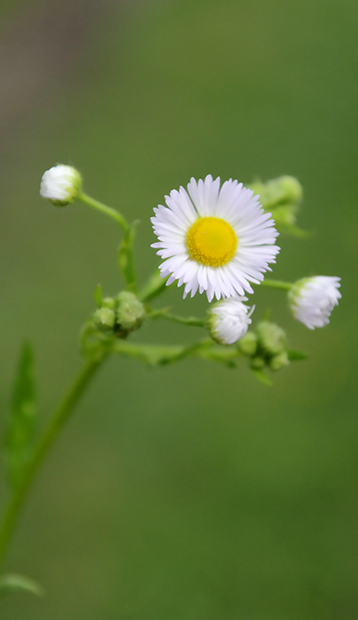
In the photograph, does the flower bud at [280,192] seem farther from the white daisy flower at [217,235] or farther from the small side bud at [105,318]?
the small side bud at [105,318]

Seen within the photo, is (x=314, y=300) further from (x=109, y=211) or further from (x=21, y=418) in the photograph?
(x=21, y=418)

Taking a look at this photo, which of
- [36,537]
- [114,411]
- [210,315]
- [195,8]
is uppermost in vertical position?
[195,8]

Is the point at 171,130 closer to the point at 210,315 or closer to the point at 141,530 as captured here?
the point at 141,530

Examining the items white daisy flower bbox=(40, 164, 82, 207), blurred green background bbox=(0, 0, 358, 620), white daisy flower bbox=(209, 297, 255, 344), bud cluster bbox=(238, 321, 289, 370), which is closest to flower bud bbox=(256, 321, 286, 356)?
bud cluster bbox=(238, 321, 289, 370)

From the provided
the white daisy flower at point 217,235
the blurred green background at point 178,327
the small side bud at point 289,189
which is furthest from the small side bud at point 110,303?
the blurred green background at point 178,327

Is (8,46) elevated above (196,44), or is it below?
below

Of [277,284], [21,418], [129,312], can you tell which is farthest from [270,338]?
[21,418]

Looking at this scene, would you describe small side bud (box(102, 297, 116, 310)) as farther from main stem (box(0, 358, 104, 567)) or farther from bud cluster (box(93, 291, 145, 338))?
main stem (box(0, 358, 104, 567))

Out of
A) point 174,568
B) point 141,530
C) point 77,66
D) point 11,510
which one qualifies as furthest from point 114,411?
Result: point 77,66
